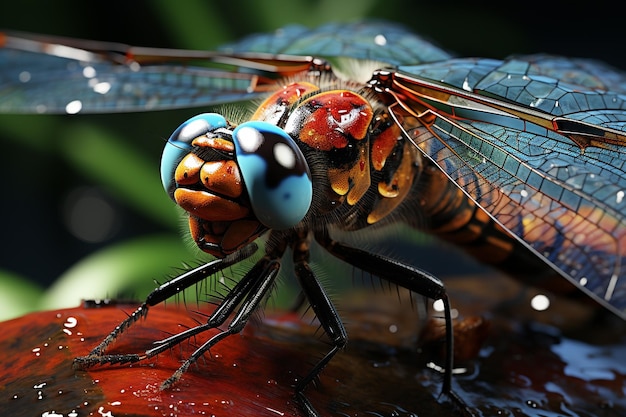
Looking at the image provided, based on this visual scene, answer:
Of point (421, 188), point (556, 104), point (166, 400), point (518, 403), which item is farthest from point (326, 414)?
point (556, 104)

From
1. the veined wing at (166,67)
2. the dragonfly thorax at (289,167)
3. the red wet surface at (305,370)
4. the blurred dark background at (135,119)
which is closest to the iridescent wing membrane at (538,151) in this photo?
the dragonfly thorax at (289,167)

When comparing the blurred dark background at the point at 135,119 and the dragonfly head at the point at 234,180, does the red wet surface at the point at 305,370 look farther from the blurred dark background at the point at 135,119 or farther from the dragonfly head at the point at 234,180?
the blurred dark background at the point at 135,119

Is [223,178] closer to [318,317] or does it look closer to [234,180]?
[234,180]

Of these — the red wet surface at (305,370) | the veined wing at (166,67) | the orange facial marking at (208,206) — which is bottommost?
the red wet surface at (305,370)

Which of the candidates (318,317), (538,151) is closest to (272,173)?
(318,317)

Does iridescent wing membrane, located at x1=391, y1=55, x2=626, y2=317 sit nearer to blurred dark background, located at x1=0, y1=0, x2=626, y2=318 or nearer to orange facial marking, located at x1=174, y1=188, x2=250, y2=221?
orange facial marking, located at x1=174, y1=188, x2=250, y2=221

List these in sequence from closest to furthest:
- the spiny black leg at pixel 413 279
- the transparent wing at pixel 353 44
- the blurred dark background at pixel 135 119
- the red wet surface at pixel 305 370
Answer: the red wet surface at pixel 305 370 < the spiny black leg at pixel 413 279 < the transparent wing at pixel 353 44 < the blurred dark background at pixel 135 119
